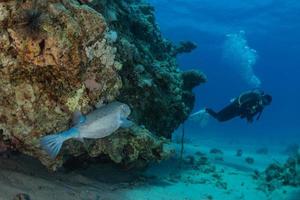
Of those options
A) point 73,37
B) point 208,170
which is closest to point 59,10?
point 73,37

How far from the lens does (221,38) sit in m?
55.2

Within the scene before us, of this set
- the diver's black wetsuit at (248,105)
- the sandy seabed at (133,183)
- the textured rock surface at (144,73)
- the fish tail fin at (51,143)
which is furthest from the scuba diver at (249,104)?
the fish tail fin at (51,143)

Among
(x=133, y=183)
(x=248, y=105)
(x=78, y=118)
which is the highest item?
(x=248, y=105)

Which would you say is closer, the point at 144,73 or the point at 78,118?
the point at 78,118

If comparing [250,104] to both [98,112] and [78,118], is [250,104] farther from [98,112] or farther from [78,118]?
[78,118]

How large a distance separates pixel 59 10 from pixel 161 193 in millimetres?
3742

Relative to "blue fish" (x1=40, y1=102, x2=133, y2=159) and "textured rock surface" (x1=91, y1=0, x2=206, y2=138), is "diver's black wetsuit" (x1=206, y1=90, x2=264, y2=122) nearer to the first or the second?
"textured rock surface" (x1=91, y1=0, x2=206, y2=138)

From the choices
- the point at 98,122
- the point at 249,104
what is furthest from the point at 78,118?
the point at 249,104

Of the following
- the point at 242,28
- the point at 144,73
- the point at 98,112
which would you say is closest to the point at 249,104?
the point at 144,73

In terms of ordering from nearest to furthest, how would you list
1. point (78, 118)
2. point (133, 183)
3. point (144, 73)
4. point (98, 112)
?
point (78, 118) → point (98, 112) → point (133, 183) → point (144, 73)

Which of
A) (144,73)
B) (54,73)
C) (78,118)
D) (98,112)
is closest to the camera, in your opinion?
(78,118)

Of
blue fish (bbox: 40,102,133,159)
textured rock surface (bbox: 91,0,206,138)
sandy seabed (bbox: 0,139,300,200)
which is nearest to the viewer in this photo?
blue fish (bbox: 40,102,133,159)

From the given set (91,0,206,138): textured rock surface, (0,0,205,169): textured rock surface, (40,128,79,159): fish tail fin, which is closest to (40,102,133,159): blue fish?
(40,128,79,159): fish tail fin

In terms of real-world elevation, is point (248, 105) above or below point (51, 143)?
above
